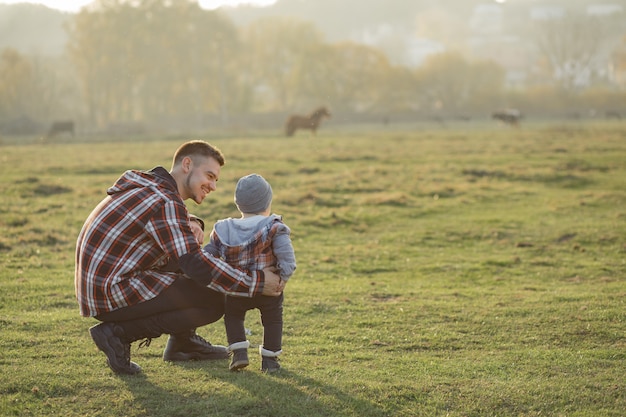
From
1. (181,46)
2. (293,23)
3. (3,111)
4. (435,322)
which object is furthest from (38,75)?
(435,322)

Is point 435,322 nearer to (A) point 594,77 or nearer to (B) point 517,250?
(B) point 517,250

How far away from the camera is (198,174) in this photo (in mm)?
5254

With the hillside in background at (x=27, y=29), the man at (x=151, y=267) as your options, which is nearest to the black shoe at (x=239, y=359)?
the man at (x=151, y=267)

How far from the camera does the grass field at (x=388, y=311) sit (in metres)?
4.79

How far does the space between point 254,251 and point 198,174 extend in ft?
2.23

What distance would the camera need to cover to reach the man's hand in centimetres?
502

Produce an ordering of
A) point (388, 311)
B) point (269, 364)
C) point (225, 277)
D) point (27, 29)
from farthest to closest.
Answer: point (27, 29) < point (388, 311) < point (269, 364) < point (225, 277)

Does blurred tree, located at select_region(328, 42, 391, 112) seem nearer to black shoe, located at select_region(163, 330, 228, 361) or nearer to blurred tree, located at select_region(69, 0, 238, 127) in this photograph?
blurred tree, located at select_region(69, 0, 238, 127)

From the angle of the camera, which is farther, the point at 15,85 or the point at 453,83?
the point at 453,83

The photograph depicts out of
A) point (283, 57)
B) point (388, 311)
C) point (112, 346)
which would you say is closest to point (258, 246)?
point (112, 346)

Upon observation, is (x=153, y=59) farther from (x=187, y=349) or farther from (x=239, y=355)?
(x=239, y=355)

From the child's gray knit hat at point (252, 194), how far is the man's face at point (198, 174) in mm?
237

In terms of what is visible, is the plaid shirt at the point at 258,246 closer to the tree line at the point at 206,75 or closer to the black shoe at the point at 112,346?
the black shoe at the point at 112,346

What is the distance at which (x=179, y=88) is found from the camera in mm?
82812
